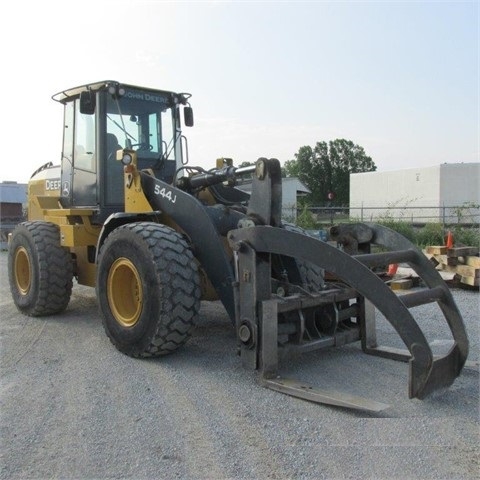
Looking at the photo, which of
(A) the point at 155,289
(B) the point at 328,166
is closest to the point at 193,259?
(A) the point at 155,289

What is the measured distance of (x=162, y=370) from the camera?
4.77m

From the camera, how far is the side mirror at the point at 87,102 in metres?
6.14

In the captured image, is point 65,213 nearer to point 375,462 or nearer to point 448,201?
point 375,462

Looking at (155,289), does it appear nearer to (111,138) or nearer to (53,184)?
(111,138)

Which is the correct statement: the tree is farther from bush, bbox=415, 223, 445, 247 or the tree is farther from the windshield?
the windshield

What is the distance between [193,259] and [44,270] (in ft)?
8.67

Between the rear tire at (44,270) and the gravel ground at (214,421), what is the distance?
1.34 metres

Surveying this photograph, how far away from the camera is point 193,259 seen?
4.95 meters

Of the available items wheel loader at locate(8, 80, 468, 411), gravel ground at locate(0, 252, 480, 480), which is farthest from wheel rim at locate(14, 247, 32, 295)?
gravel ground at locate(0, 252, 480, 480)

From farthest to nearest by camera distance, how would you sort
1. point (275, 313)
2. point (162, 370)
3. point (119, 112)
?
point (119, 112) < point (162, 370) < point (275, 313)

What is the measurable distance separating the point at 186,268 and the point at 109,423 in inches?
60.7

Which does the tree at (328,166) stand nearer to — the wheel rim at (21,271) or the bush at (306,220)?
the bush at (306,220)

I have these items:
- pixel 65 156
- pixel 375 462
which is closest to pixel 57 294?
pixel 65 156

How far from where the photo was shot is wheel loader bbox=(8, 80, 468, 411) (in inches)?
164
